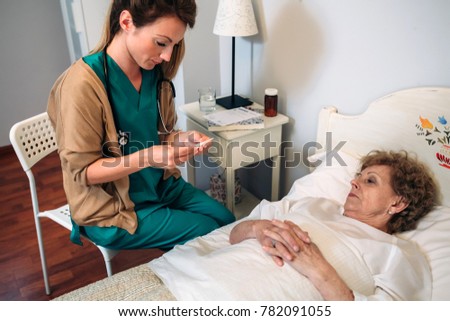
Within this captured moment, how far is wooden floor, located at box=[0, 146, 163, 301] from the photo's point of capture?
1.82 metres

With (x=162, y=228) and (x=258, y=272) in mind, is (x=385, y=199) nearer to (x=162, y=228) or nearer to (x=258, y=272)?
(x=258, y=272)

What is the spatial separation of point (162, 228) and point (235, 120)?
590 millimetres

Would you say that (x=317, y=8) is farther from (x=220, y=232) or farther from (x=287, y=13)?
(x=220, y=232)

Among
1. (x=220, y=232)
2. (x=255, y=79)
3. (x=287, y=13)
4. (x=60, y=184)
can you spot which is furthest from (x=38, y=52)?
(x=220, y=232)

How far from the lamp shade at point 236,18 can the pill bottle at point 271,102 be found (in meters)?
0.27

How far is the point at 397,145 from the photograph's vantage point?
140 cm

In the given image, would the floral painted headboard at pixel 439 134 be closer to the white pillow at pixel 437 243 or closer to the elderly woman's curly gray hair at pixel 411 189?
the elderly woman's curly gray hair at pixel 411 189

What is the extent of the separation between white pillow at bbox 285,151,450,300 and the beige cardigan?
0.64 meters

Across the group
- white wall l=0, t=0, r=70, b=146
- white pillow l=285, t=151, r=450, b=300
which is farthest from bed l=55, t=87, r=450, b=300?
white wall l=0, t=0, r=70, b=146

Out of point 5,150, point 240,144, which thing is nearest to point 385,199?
point 240,144

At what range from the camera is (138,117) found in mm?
1384

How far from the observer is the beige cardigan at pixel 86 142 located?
119cm

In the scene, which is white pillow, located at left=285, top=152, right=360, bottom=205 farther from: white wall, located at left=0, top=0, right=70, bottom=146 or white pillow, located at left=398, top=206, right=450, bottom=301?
white wall, located at left=0, top=0, right=70, bottom=146

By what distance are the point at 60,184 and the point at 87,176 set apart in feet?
5.01
